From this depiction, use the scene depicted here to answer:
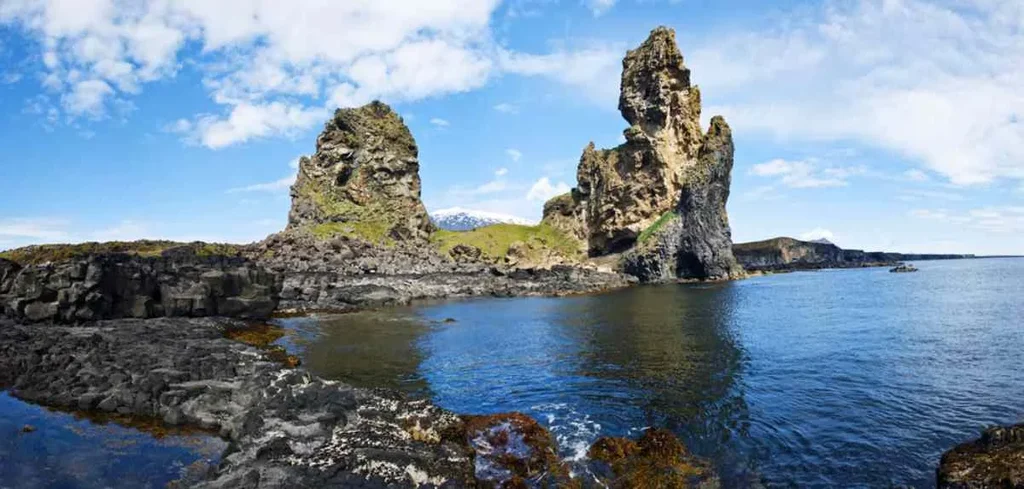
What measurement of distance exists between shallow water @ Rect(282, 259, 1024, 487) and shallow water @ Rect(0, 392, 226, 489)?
457 inches

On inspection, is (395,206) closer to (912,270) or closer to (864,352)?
(864,352)

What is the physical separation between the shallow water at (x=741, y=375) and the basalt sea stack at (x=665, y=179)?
65626 mm

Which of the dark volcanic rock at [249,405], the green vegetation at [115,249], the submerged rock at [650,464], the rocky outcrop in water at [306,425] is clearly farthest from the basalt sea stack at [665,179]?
the rocky outcrop in water at [306,425]

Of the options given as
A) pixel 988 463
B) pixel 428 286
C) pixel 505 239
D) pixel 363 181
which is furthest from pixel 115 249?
pixel 988 463

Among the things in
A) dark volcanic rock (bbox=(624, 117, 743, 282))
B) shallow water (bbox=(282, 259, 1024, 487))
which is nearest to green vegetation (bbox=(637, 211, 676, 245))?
dark volcanic rock (bbox=(624, 117, 743, 282))

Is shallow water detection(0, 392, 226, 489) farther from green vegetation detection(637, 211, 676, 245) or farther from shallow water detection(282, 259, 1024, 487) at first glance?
green vegetation detection(637, 211, 676, 245)

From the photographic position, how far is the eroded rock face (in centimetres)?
12694

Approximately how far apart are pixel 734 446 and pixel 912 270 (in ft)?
622

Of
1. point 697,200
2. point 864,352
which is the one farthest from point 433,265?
point 864,352

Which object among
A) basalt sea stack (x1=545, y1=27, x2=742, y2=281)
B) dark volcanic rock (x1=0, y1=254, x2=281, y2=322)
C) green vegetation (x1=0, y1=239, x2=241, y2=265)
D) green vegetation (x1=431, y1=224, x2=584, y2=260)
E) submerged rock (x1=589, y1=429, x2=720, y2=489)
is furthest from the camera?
green vegetation (x1=431, y1=224, x2=584, y2=260)

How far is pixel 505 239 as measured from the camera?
14800 centimetres

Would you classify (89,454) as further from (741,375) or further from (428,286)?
(428,286)

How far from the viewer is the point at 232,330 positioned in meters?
45.7

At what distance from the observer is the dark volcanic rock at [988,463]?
13.2 meters
